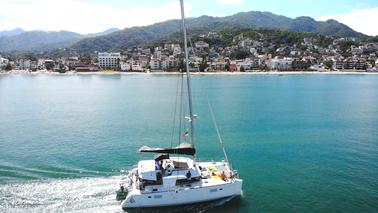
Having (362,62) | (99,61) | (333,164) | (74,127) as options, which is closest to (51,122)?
(74,127)

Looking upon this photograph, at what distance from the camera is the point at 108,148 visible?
3378 cm

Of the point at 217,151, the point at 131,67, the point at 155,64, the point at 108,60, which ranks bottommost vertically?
the point at 217,151

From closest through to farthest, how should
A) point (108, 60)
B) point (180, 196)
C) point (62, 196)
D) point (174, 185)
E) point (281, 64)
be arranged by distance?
point (180, 196) < point (174, 185) < point (62, 196) < point (281, 64) < point (108, 60)

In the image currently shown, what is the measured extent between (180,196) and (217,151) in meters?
12.0

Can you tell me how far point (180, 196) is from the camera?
2103cm

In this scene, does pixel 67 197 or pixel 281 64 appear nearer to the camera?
pixel 67 197

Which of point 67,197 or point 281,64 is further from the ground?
point 281,64

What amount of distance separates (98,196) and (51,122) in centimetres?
2773

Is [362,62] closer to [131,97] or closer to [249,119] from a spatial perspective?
[131,97]

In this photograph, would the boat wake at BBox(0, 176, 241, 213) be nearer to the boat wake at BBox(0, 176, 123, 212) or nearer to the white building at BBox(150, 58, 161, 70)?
the boat wake at BBox(0, 176, 123, 212)

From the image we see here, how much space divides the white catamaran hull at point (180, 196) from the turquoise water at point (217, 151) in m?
1.06

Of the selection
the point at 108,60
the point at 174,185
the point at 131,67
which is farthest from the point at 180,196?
the point at 108,60

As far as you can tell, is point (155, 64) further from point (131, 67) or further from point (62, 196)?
point (62, 196)

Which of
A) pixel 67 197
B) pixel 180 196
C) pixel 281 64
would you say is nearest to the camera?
pixel 180 196
